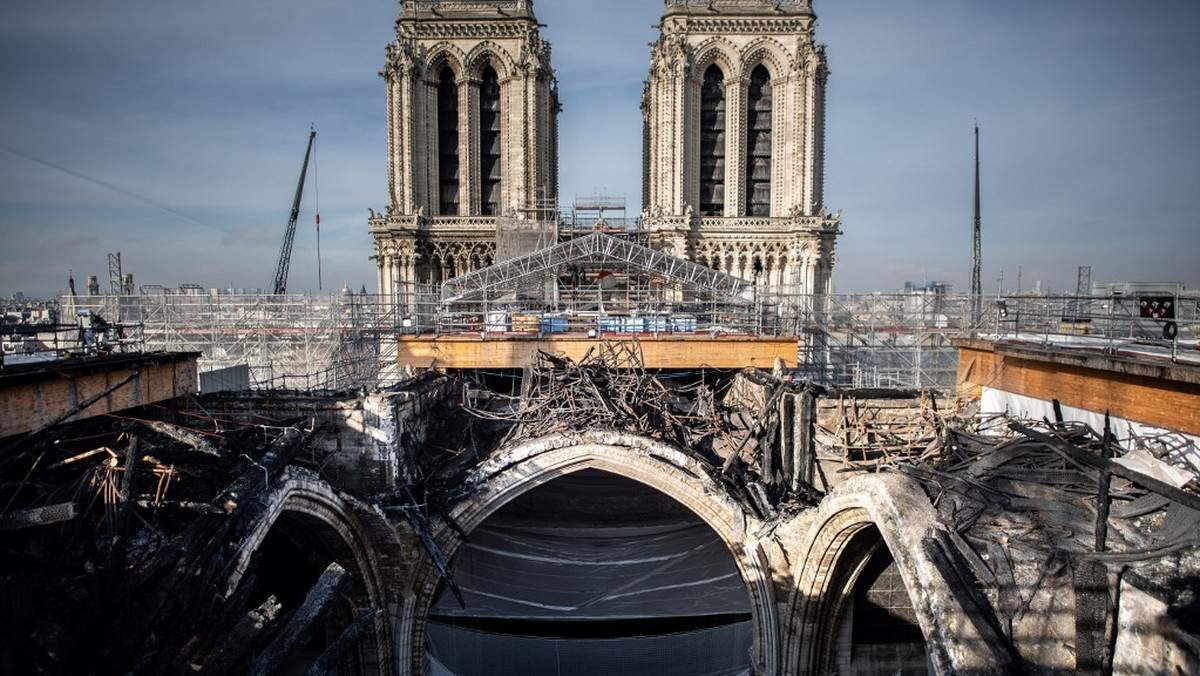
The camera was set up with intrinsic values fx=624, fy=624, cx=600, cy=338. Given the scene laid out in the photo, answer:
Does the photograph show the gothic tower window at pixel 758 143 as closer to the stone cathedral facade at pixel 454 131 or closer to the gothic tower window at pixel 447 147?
the stone cathedral facade at pixel 454 131

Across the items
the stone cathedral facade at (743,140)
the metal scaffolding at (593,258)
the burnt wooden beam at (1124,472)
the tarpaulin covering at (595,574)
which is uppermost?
the stone cathedral facade at (743,140)

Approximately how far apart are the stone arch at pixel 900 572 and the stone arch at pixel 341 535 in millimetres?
6323

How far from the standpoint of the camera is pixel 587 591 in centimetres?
1218

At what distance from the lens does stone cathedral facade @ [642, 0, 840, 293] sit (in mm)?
27516

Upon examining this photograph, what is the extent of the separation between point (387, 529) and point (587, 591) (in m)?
4.52

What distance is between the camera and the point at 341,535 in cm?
876

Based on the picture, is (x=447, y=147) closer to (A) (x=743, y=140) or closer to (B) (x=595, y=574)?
(A) (x=743, y=140)

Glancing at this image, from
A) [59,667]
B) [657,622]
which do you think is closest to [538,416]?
[657,622]

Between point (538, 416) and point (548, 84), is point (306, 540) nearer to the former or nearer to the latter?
point (538, 416)

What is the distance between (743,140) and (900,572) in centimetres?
2425

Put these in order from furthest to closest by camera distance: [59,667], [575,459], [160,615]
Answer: [575,459]
[160,615]
[59,667]

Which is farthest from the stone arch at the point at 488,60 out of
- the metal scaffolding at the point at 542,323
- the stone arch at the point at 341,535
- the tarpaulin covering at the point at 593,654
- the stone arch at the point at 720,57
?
the tarpaulin covering at the point at 593,654

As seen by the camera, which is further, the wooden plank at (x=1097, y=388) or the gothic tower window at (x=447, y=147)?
the gothic tower window at (x=447, y=147)

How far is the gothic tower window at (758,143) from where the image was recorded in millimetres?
29344
